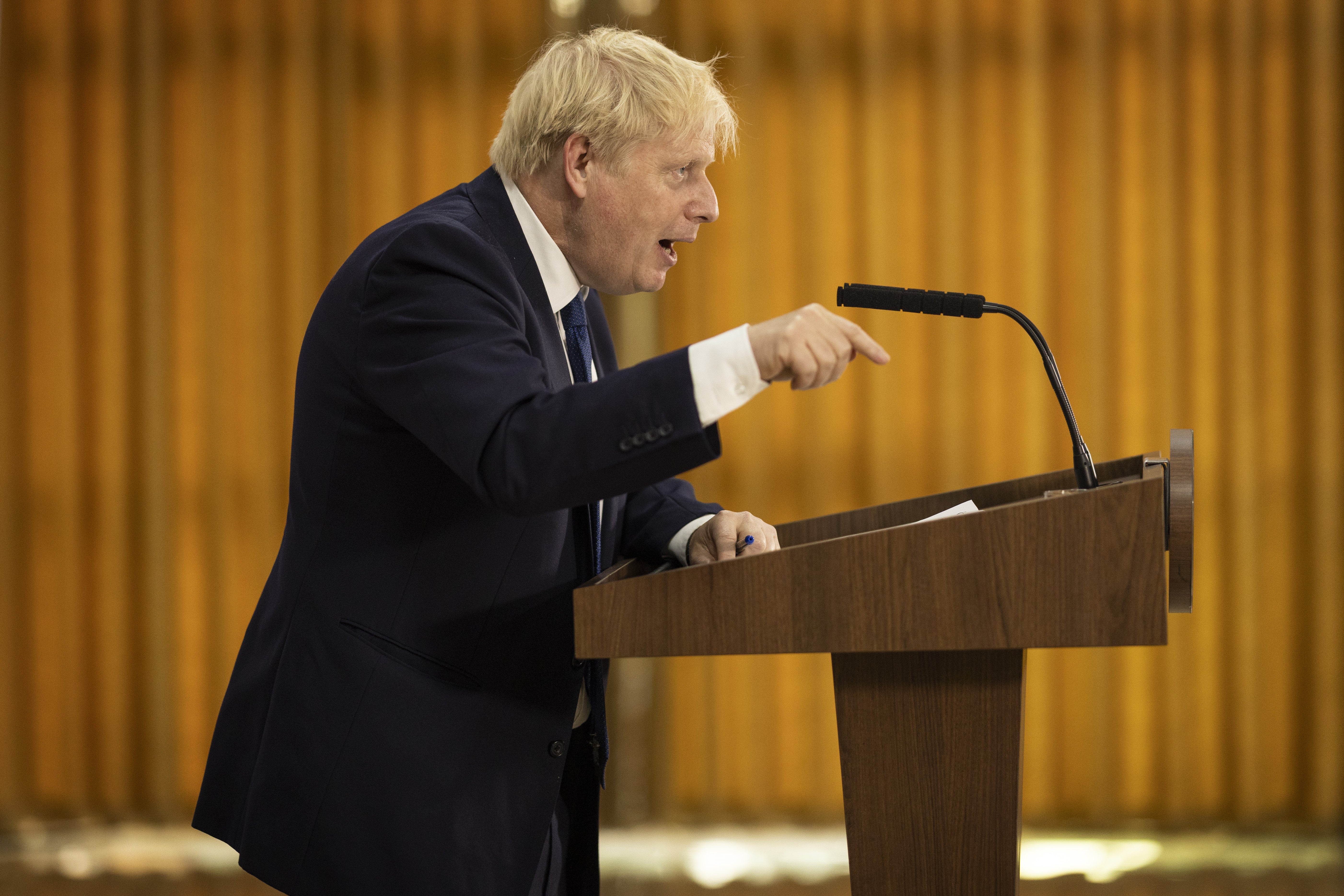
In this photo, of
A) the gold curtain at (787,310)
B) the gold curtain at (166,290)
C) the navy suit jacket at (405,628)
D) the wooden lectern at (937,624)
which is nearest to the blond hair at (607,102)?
the navy suit jacket at (405,628)

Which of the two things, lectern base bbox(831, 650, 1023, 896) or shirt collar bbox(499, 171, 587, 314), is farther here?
shirt collar bbox(499, 171, 587, 314)

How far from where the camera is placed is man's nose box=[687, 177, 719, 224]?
1271 mm

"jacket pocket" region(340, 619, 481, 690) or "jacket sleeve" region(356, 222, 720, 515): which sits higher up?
"jacket sleeve" region(356, 222, 720, 515)

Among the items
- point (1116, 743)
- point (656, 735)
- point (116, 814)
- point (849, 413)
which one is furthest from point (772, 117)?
point (116, 814)

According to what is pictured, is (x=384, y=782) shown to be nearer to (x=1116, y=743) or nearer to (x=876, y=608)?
(x=876, y=608)

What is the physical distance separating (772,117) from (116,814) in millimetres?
2777

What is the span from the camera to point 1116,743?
2.81 m

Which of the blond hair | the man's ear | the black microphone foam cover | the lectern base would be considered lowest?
the lectern base

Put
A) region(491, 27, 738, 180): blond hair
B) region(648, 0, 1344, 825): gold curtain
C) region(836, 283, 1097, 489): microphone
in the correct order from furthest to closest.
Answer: region(648, 0, 1344, 825): gold curtain
region(491, 27, 738, 180): blond hair
region(836, 283, 1097, 489): microphone

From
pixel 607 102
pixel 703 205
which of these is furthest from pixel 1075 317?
pixel 607 102

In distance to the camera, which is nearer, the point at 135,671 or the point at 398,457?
the point at 398,457

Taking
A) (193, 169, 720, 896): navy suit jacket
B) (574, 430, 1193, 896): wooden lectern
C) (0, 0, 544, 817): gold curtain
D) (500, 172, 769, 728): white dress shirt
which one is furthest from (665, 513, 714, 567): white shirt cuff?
(0, 0, 544, 817): gold curtain

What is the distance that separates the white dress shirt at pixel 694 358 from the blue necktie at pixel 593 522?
11mm

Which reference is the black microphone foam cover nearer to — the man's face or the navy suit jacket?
the man's face
